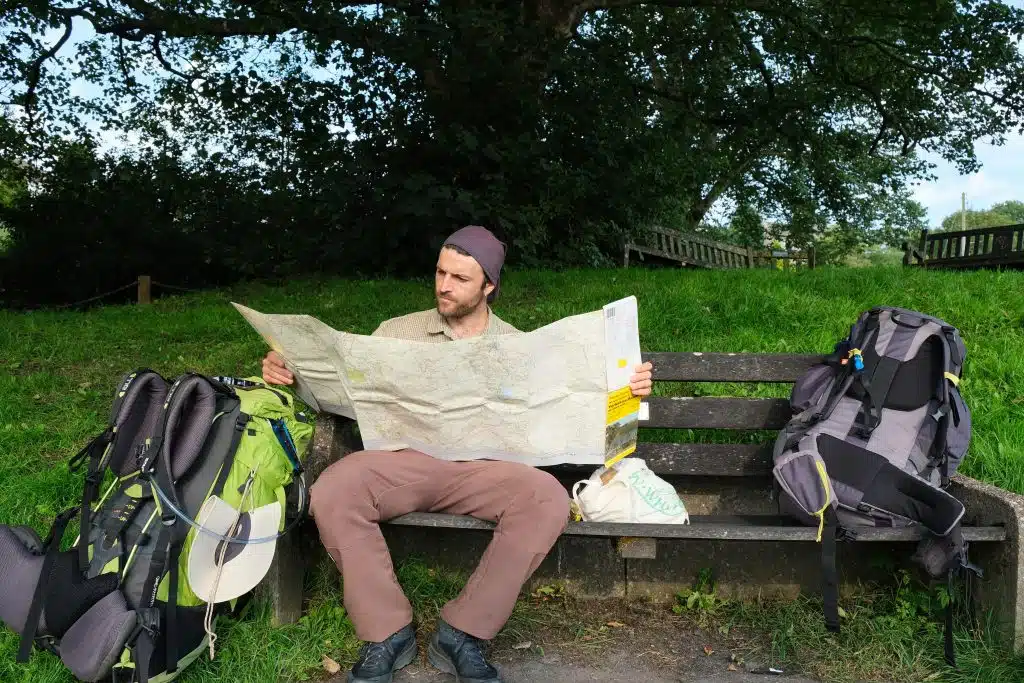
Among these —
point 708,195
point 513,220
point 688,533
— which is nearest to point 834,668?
point 688,533

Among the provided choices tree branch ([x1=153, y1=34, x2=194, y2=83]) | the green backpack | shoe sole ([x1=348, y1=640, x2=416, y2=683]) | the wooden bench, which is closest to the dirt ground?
shoe sole ([x1=348, y1=640, x2=416, y2=683])

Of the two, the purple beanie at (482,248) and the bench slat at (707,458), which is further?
the bench slat at (707,458)

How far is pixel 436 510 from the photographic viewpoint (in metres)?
3.03

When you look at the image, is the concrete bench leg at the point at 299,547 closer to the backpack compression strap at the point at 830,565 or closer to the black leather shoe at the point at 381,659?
the black leather shoe at the point at 381,659

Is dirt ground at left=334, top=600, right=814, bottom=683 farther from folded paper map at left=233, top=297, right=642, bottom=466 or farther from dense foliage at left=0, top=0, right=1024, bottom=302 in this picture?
dense foliage at left=0, top=0, right=1024, bottom=302

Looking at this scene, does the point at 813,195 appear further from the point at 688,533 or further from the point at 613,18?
the point at 688,533

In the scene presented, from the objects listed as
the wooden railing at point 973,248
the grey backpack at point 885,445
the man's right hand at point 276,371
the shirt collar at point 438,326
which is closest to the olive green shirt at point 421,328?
the shirt collar at point 438,326

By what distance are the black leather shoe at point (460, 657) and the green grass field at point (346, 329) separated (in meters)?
0.36

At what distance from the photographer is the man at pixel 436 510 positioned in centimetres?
275

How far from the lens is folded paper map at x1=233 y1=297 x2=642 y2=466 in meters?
2.81

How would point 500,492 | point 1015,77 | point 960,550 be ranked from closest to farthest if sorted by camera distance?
1. point 960,550
2. point 500,492
3. point 1015,77

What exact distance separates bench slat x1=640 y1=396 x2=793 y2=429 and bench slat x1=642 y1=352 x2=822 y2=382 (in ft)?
0.31

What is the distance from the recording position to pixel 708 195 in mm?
25000

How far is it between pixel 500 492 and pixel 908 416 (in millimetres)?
1415
